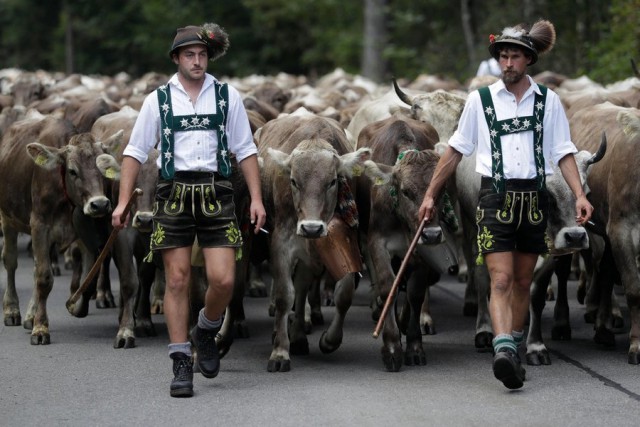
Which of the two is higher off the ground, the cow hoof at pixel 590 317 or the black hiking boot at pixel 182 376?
the black hiking boot at pixel 182 376

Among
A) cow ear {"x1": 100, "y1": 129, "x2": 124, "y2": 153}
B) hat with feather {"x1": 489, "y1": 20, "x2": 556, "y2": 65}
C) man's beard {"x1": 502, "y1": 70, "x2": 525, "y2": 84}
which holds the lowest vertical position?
cow ear {"x1": 100, "y1": 129, "x2": 124, "y2": 153}

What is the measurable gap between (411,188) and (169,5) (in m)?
48.8

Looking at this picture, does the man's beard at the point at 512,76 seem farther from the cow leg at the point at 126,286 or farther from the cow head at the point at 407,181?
the cow leg at the point at 126,286

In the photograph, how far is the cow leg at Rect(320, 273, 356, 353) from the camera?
1080 cm

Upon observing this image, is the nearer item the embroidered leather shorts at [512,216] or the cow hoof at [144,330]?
the embroidered leather shorts at [512,216]

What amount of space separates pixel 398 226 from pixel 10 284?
171 inches

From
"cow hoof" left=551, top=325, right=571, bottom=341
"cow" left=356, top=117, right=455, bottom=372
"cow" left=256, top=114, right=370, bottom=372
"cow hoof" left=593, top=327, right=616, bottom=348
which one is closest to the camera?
"cow" left=256, top=114, right=370, bottom=372

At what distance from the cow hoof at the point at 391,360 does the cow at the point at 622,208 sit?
1796 millimetres

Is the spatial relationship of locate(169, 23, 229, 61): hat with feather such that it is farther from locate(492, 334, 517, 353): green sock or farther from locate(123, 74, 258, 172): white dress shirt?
locate(492, 334, 517, 353): green sock

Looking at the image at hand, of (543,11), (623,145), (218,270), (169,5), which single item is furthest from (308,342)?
(169,5)

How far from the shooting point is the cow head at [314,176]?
10.1m

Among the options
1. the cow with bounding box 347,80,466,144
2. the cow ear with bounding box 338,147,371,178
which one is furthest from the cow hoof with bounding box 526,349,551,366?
the cow with bounding box 347,80,466,144

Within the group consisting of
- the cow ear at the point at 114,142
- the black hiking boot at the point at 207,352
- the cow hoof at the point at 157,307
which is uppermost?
the cow ear at the point at 114,142

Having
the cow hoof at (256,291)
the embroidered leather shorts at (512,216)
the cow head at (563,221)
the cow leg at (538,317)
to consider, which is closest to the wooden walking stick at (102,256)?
the embroidered leather shorts at (512,216)
